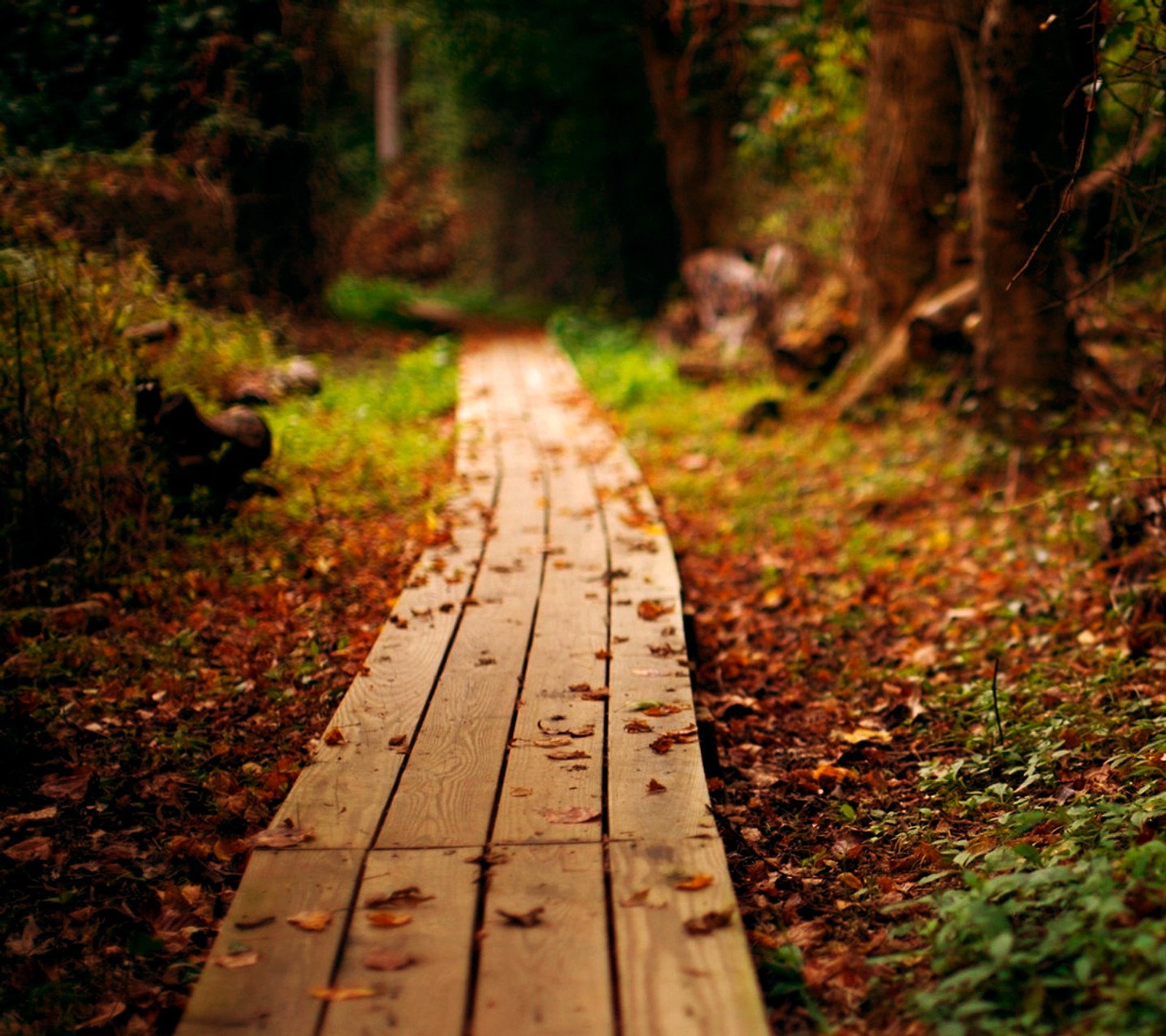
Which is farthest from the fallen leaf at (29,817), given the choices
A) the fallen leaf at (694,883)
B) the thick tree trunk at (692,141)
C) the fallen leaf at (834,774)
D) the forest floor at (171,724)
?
the thick tree trunk at (692,141)

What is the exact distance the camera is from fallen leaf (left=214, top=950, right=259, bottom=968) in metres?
2.09

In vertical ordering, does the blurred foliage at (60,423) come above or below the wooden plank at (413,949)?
above

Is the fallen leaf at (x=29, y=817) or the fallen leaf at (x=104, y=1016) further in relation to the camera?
the fallen leaf at (x=29, y=817)

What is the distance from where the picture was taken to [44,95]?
6.25 metres

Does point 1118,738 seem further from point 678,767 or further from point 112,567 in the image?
point 112,567

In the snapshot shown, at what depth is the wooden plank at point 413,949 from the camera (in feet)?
6.30

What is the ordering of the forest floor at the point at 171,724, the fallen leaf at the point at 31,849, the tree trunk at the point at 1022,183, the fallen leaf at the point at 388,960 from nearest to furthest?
the fallen leaf at the point at 388,960, the forest floor at the point at 171,724, the fallen leaf at the point at 31,849, the tree trunk at the point at 1022,183

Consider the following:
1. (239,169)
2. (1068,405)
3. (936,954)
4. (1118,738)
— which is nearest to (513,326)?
(239,169)

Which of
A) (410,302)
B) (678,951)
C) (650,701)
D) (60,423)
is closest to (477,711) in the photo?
(650,701)

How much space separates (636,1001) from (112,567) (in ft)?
12.2

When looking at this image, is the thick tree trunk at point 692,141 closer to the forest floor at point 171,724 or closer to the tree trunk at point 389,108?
the forest floor at point 171,724

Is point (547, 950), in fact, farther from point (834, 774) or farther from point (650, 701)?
point (834, 774)

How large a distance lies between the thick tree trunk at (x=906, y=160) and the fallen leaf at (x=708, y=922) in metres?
6.64

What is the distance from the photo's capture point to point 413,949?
2.11m
